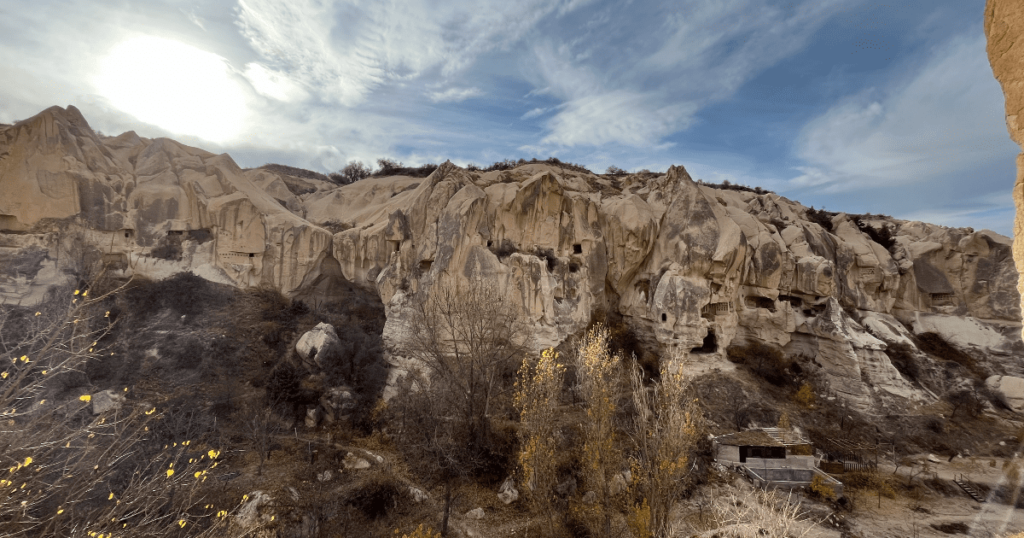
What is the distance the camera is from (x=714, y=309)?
17.5 meters

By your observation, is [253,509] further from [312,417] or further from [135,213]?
[135,213]

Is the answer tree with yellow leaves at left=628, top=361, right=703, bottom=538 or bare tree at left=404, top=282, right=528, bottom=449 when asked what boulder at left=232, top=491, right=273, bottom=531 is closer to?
bare tree at left=404, top=282, right=528, bottom=449

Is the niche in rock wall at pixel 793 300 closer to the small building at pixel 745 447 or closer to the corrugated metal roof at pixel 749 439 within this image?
the corrugated metal roof at pixel 749 439

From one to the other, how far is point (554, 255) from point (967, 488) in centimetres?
1499

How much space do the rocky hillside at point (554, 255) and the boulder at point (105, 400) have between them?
21.9 ft

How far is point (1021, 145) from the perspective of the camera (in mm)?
2021

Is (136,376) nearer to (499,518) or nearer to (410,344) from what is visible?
(410,344)

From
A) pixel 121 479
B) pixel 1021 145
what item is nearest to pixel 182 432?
pixel 121 479

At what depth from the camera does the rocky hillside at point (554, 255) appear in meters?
16.0

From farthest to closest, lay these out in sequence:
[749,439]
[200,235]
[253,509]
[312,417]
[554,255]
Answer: [200,235] → [554,255] → [312,417] → [749,439] → [253,509]

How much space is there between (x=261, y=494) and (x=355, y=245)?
41.1ft

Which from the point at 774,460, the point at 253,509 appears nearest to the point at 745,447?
the point at 774,460

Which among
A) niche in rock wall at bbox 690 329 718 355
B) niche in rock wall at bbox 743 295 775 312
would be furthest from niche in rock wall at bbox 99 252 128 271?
niche in rock wall at bbox 743 295 775 312

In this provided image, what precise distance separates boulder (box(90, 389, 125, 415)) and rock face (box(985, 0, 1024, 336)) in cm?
1917
